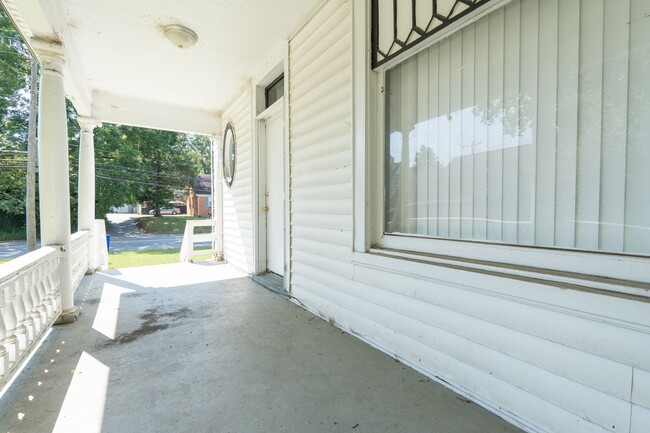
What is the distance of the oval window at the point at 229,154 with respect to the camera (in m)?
5.46

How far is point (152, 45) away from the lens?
3.56m

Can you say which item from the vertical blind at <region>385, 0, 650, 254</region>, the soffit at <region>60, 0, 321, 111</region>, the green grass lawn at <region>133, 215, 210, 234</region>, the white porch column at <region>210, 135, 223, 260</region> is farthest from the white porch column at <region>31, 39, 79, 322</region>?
the green grass lawn at <region>133, 215, 210, 234</region>

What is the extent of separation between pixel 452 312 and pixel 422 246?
451 millimetres

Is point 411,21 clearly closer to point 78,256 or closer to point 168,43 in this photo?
point 168,43

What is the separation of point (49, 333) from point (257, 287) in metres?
2.05

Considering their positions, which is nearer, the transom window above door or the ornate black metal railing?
the ornate black metal railing

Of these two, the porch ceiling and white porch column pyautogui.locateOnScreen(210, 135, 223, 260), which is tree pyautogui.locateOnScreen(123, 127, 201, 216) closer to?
white porch column pyautogui.locateOnScreen(210, 135, 223, 260)

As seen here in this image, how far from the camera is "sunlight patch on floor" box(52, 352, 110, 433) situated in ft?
4.80

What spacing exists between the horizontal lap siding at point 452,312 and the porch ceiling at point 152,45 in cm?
50

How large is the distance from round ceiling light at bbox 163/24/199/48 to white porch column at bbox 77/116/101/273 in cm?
265

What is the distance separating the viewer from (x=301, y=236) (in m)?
3.29

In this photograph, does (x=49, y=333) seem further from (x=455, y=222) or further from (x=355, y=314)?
(x=455, y=222)

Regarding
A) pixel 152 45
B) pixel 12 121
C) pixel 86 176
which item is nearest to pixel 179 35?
pixel 152 45

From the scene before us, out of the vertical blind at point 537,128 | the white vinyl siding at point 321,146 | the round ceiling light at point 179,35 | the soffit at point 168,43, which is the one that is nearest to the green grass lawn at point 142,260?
the soffit at point 168,43
